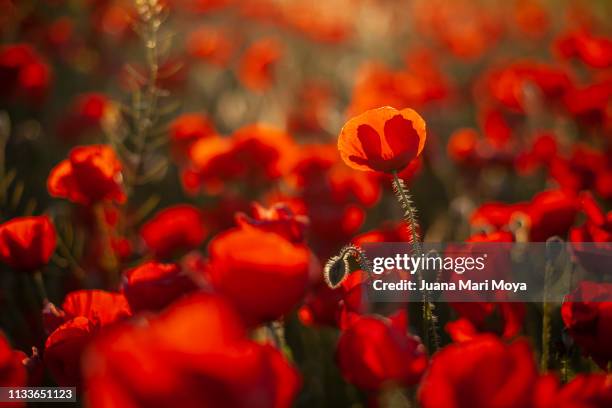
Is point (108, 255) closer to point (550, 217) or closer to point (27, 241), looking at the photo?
point (27, 241)

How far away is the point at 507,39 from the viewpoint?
486 centimetres

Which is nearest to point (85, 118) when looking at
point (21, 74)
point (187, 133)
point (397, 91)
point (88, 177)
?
point (21, 74)

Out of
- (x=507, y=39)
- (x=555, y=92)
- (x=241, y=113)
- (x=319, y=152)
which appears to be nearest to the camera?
(x=319, y=152)

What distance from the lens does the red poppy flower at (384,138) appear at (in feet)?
3.10

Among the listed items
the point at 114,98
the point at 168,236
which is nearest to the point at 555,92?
the point at 168,236

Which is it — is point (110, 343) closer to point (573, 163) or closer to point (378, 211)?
point (573, 163)

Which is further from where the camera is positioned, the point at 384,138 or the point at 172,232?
the point at 172,232

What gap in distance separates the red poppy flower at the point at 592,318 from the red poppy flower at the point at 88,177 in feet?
2.90

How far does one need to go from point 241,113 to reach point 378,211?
906 mm

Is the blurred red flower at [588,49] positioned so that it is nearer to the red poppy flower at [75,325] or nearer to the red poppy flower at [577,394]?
the red poppy flower at [577,394]

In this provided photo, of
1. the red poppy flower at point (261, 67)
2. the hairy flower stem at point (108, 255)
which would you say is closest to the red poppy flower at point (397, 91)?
the red poppy flower at point (261, 67)

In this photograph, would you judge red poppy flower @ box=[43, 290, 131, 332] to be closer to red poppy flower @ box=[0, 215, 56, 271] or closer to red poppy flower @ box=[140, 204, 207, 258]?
red poppy flower @ box=[0, 215, 56, 271]

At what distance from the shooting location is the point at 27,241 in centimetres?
114

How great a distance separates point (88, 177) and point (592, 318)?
96 cm
